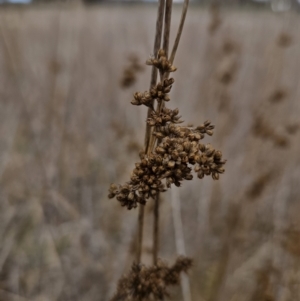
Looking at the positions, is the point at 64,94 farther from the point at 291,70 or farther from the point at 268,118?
the point at 291,70

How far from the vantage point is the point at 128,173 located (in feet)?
7.39

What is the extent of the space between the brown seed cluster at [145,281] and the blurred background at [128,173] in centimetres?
70

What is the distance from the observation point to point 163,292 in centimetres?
67

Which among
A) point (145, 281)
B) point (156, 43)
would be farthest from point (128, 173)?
point (156, 43)

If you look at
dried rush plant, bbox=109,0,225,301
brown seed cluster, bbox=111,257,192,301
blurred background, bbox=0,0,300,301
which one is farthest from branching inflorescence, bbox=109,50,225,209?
blurred background, bbox=0,0,300,301

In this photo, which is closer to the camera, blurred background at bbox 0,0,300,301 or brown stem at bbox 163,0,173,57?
brown stem at bbox 163,0,173,57

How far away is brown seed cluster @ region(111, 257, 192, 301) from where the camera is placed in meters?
0.64

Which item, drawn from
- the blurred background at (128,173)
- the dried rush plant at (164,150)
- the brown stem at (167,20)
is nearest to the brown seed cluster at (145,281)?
the dried rush plant at (164,150)

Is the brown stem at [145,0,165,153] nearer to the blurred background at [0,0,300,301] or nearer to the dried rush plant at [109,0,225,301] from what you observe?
the dried rush plant at [109,0,225,301]

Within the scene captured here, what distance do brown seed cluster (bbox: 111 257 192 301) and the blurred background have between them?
70 centimetres

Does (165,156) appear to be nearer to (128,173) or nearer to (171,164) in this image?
(171,164)

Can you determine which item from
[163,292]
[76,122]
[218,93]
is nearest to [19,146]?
[76,122]

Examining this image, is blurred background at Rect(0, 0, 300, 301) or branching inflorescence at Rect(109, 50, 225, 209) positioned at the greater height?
blurred background at Rect(0, 0, 300, 301)

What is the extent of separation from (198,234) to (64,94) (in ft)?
4.29
